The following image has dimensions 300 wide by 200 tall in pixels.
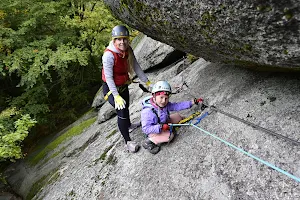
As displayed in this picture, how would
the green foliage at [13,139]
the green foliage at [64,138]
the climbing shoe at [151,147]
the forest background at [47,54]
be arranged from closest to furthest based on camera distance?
1. the climbing shoe at [151,147]
2. the green foliage at [13,139]
3. the green foliage at [64,138]
4. the forest background at [47,54]

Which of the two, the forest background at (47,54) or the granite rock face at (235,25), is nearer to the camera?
the granite rock face at (235,25)

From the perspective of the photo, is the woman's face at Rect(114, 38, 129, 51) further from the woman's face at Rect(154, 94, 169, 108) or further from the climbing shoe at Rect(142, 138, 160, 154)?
the climbing shoe at Rect(142, 138, 160, 154)

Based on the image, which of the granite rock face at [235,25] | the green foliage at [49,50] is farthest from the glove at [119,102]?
the green foliage at [49,50]

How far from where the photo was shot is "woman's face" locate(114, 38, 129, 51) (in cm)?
512

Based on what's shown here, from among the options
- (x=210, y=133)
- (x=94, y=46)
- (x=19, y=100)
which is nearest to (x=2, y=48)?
(x=19, y=100)

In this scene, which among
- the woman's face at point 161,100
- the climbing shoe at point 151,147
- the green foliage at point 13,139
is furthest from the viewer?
the green foliage at point 13,139

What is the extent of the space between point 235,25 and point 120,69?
2.95m

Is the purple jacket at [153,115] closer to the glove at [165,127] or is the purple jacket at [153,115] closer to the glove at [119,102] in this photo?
the glove at [165,127]

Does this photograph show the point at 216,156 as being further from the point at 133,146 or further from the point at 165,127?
the point at 133,146

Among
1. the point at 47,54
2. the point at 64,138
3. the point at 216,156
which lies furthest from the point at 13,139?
the point at 216,156

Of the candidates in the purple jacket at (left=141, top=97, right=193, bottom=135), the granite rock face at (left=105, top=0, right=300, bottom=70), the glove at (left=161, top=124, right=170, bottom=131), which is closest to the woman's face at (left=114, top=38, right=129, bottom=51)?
the granite rock face at (left=105, top=0, right=300, bottom=70)

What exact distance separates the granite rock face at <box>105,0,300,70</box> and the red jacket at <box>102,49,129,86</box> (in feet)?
3.59

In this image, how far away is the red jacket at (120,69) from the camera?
534 centimetres

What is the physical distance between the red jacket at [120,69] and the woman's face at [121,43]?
157mm
